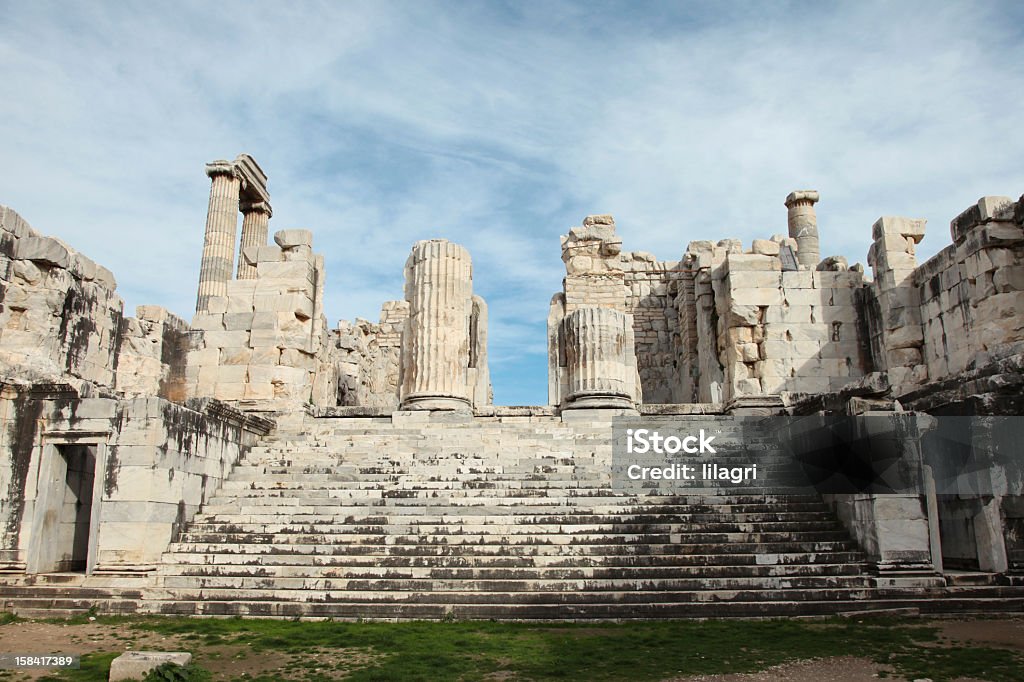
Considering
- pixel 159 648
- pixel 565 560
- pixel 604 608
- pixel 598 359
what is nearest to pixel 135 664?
pixel 159 648

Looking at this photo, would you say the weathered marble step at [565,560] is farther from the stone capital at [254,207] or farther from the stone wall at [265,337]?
the stone capital at [254,207]

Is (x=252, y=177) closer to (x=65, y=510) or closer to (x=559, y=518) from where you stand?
(x=65, y=510)

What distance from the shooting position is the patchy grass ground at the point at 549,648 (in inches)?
254

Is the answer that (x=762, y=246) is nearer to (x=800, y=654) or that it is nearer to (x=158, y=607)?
(x=800, y=654)

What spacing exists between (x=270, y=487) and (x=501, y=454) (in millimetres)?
3447

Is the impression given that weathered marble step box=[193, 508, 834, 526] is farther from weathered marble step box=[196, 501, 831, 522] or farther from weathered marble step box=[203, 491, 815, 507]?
weathered marble step box=[203, 491, 815, 507]

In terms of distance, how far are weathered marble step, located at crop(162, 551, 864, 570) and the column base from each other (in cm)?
596

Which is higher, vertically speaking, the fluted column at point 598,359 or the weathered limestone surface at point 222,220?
the weathered limestone surface at point 222,220

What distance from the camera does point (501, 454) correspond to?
12312 mm

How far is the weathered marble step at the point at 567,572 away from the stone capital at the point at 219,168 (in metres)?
17.7

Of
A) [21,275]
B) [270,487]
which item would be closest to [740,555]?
[270,487]

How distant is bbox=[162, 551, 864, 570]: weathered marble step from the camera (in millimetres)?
9180

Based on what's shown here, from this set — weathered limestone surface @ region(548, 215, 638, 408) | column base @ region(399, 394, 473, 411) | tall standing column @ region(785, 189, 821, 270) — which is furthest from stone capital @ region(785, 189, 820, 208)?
column base @ region(399, 394, 473, 411)

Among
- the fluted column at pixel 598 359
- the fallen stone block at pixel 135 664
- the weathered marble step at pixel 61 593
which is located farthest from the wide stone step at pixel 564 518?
the fluted column at pixel 598 359
